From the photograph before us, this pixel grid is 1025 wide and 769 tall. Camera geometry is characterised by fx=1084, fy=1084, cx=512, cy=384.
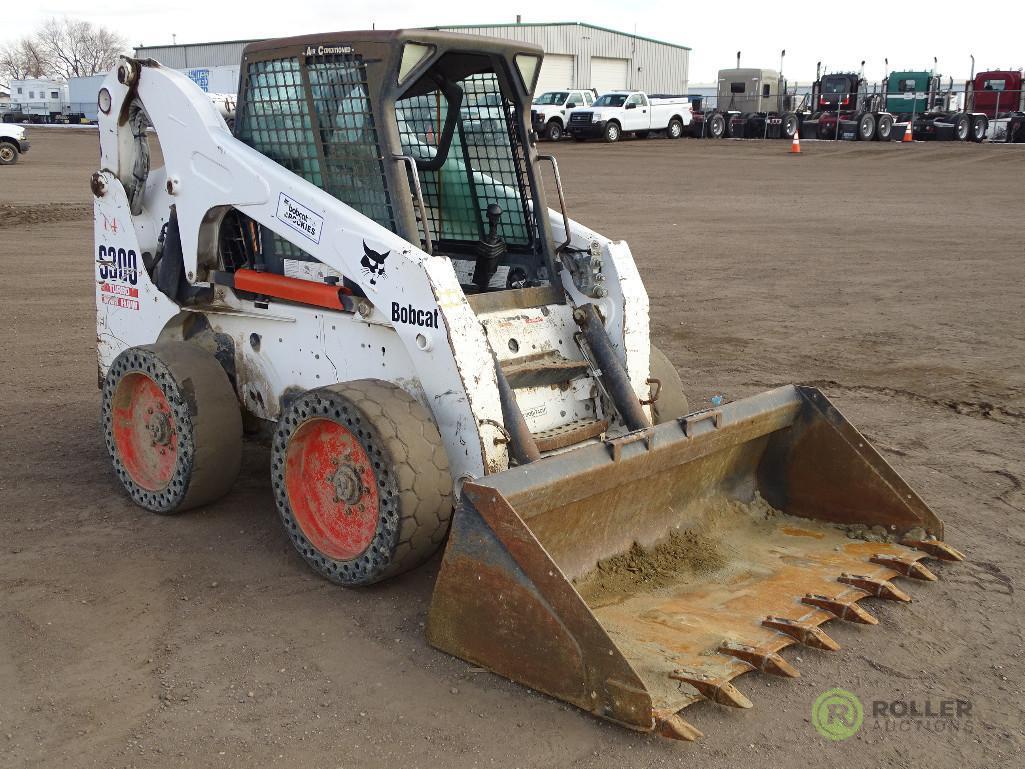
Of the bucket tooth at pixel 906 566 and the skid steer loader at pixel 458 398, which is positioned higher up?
the skid steer loader at pixel 458 398

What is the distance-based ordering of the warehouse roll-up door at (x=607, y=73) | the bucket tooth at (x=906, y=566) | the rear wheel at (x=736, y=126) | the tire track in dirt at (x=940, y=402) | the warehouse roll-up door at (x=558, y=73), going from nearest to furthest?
the bucket tooth at (x=906, y=566)
the tire track in dirt at (x=940, y=402)
the rear wheel at (x=736, y=126)
the warehouse roll-up door at (x=558, y=73)
the warehouse roll-up door at (x=607, y=73)

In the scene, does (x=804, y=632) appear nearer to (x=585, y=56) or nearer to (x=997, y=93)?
(x=997, y=93)

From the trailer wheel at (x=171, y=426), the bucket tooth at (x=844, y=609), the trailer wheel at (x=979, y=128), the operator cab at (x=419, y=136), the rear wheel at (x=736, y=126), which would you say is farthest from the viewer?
the rear wheel at (x=736, y=126)

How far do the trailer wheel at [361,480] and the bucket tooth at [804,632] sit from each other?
4.25ft

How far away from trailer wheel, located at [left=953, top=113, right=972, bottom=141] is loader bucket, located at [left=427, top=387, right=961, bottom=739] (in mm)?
29406

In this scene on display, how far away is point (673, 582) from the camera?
4.36 m

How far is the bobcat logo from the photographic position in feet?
14.2

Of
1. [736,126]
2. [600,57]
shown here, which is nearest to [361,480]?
[736,126]

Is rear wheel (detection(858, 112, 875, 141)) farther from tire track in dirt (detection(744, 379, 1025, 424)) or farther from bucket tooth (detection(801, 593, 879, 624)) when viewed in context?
bucket tooth (detection(801, 593, 879, 624))

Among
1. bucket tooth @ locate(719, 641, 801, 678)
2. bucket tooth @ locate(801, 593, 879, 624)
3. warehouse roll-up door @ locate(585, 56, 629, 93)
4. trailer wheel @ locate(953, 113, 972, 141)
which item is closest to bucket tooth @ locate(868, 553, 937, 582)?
bucket tooth @ locate(801, 593, 879, 624)

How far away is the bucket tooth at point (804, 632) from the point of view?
388cm

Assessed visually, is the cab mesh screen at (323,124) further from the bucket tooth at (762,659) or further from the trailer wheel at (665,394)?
the bucket tooth at (762,659)

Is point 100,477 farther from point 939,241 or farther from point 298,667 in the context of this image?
point 939,241

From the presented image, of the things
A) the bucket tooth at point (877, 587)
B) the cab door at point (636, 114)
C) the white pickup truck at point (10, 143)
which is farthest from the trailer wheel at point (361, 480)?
the cab door at point (636, 114)
